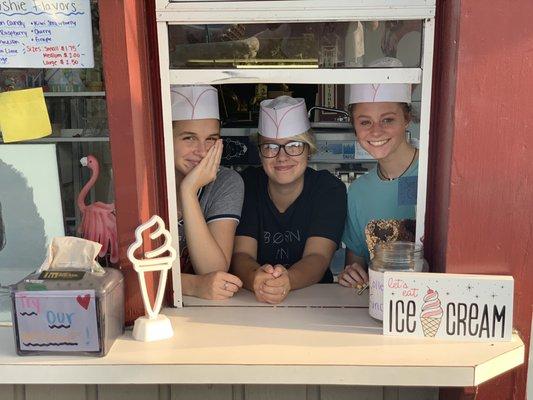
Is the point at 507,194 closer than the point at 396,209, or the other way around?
the point at 507,194

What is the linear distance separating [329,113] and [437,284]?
143 cm

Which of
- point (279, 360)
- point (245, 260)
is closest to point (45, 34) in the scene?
point (245, 260)

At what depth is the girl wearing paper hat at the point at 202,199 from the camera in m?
1.91

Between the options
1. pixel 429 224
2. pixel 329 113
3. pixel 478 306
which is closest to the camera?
pixel 478 306

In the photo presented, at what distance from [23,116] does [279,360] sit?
989 millimetres

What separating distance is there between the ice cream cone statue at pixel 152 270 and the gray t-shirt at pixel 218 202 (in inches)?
17.4

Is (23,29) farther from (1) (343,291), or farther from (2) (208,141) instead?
(1) (343,291)

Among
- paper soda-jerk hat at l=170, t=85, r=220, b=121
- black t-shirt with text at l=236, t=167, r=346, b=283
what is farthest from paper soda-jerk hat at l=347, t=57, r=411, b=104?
paper soda-jerk hat at l=170, t=85, r=220, b=121

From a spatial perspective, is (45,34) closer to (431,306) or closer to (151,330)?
(151,330)

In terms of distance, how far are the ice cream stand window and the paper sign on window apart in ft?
1.25

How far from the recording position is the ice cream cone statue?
5.10ft

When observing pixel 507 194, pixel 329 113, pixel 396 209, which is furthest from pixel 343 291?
pixel 329 113

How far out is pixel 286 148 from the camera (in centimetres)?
215

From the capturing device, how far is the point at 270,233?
2.25 meters
